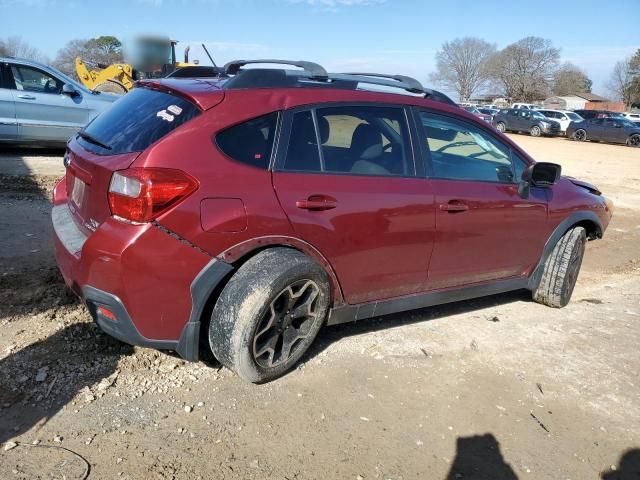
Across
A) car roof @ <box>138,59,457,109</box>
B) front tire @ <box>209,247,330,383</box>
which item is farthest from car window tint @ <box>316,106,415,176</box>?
front tire @ <box>209,247,330,383</box>

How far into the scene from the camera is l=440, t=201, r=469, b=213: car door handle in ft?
12.4

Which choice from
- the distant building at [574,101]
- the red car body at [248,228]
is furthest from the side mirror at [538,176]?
the distant building at [574,101]

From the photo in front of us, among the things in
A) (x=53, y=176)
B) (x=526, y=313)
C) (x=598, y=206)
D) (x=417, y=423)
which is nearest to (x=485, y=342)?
(x=526, y=313)

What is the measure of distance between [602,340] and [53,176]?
742cm

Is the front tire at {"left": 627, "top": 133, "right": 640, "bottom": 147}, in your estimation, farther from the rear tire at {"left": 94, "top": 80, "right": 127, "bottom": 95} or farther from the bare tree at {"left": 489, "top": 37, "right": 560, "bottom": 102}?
the bare tree at {"left": 489, "top": 37, "right": 560, "bottom": 102}

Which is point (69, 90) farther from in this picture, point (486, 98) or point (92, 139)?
point (486, 98)

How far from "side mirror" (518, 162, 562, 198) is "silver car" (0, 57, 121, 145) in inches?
332

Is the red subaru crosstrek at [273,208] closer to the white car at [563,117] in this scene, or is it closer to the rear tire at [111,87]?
the rear tire at [111,87]

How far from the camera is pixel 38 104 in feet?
32.1

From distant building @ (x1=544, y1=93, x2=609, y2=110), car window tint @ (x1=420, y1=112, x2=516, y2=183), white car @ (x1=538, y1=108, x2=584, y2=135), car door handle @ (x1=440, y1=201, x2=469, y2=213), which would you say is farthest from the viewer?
distant building @ (x1=544, y1=93, x2=609, y2=110)

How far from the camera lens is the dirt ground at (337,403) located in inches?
107

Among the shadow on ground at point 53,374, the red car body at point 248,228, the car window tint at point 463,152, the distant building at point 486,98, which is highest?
the car window tint at point 463,152

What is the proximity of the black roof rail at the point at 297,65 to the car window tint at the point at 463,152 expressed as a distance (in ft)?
2.43

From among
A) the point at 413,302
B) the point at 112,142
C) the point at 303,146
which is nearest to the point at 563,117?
the point at 413,302
